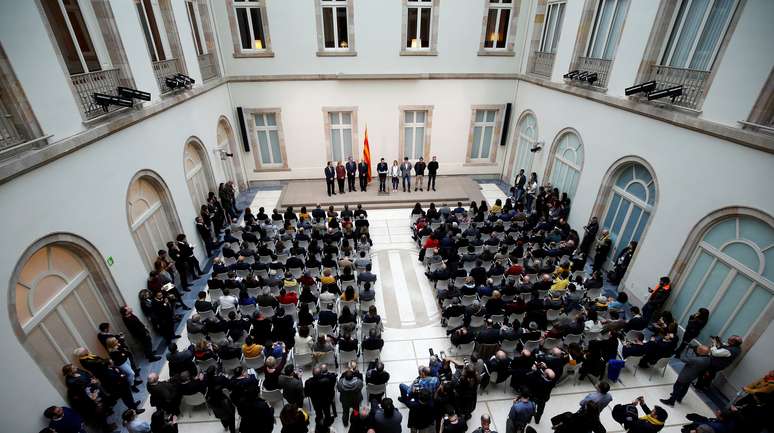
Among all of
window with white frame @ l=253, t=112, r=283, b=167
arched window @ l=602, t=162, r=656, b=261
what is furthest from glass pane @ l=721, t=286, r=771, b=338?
window with white frame @ l=253, t=112, r=283, b=167

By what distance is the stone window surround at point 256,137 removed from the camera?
1633 cm

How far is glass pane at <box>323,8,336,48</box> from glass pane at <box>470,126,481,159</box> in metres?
7.71

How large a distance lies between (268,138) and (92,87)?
9651 millimetres

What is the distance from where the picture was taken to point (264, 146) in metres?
17.2

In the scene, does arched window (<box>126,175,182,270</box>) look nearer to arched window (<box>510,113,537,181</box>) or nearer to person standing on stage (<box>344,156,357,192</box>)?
person standing on stage (<box>344,156,357,192</box>)

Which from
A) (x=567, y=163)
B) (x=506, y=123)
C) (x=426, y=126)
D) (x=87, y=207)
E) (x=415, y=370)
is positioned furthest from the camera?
(x=506, y=123)

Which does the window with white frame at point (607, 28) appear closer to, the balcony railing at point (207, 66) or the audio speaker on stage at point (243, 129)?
the balcony railing at point (207, 66)

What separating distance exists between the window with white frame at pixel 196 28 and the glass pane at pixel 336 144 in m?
6.08

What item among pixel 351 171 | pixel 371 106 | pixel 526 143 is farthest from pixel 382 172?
pixel 526 143

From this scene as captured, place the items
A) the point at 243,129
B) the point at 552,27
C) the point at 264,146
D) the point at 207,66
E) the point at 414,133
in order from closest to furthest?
the point at 207,66 → the point at 552,27 → the point at 243,129 → the point at 264,146 → the point at 414,133

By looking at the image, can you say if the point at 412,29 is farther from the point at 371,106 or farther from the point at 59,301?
the point at 59,301

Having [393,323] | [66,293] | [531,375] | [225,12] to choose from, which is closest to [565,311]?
[531,375]

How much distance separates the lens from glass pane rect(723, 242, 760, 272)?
725 cm

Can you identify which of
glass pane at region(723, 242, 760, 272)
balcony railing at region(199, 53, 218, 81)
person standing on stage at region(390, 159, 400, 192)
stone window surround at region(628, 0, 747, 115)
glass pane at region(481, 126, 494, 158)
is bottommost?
person standing on stage at region(390, 159, 400, 192)
